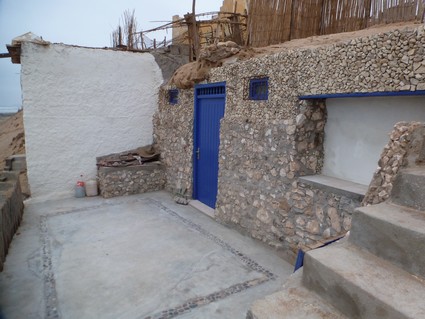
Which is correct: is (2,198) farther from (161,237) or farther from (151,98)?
(151,98)

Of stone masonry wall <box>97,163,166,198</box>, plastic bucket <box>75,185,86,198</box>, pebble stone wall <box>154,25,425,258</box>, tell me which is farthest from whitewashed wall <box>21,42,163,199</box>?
pebble stone wall <box>154,25,425,258</box>

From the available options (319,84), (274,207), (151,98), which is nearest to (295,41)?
(319,84)

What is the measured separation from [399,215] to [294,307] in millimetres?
822

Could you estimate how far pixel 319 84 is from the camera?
134 inches

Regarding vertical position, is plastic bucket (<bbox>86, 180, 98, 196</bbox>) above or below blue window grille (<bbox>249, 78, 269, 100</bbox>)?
below

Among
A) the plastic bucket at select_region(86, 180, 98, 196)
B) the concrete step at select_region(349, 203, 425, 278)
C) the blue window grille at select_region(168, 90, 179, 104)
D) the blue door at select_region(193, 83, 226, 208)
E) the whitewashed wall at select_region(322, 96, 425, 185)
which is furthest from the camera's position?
the blue window grille at select_region(168, 90, 179, 104)

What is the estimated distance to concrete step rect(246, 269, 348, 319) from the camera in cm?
146

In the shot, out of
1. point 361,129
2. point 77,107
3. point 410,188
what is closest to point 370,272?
point 410,188

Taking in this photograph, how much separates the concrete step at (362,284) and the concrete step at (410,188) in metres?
0.45

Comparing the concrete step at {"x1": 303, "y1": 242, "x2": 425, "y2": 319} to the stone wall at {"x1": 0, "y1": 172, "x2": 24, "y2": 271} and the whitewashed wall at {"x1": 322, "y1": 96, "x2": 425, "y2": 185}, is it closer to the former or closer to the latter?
the whitewashed wall at {"x1": 322, "y1": 96, "x2": 425, "y2": 185}

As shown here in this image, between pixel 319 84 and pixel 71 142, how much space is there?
5.73 meters

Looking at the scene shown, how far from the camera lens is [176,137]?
6.79 meters

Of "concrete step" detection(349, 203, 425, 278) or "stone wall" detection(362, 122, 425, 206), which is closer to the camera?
"concrete step" detection(349, 203, 425, 278)

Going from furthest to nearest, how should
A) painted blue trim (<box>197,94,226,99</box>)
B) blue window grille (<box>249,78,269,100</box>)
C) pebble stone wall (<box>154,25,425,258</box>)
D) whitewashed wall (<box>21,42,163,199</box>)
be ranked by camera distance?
whitewashed wall (<box>21,42,163,199</box>) → painted blue trim (<box>197,94,226,99</box>) → blue window grille (<box>249,78,269,100</box>) → pebble stone wall (<box>154,25,425,258</box>)
